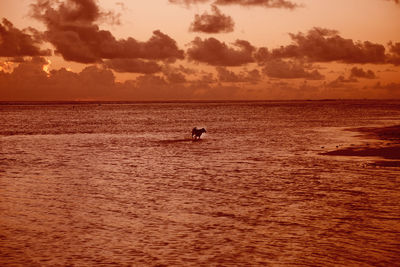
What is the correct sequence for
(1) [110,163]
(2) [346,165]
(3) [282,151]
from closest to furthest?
(2) [346,165], (1) [110,163], (3) [282,151]

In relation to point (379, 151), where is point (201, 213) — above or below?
below

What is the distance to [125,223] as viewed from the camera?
16.3 meters

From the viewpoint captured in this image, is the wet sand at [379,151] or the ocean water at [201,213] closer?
the ocean water at [201,213]

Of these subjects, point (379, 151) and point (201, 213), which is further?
point (379, 151)

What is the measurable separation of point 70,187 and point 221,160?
13.2 m

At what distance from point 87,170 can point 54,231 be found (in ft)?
48.3

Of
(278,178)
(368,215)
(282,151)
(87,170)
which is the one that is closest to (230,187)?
(278,178)

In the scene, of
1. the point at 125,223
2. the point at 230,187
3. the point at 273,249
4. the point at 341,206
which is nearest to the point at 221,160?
the point at 230,187

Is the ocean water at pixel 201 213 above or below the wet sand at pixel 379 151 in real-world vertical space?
below

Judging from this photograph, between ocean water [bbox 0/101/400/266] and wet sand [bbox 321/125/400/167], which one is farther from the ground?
wet sand [bbox 321/125/400/167]

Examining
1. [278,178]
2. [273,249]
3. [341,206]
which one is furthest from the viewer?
[278,178]

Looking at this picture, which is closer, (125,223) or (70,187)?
(125,223)

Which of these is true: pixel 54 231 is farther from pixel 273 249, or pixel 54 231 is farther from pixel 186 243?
pixel 273 249

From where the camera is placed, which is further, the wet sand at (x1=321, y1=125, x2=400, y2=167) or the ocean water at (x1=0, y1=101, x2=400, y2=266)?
the wet sand at (x1=321, y1=125, x2=400, y2=167)
